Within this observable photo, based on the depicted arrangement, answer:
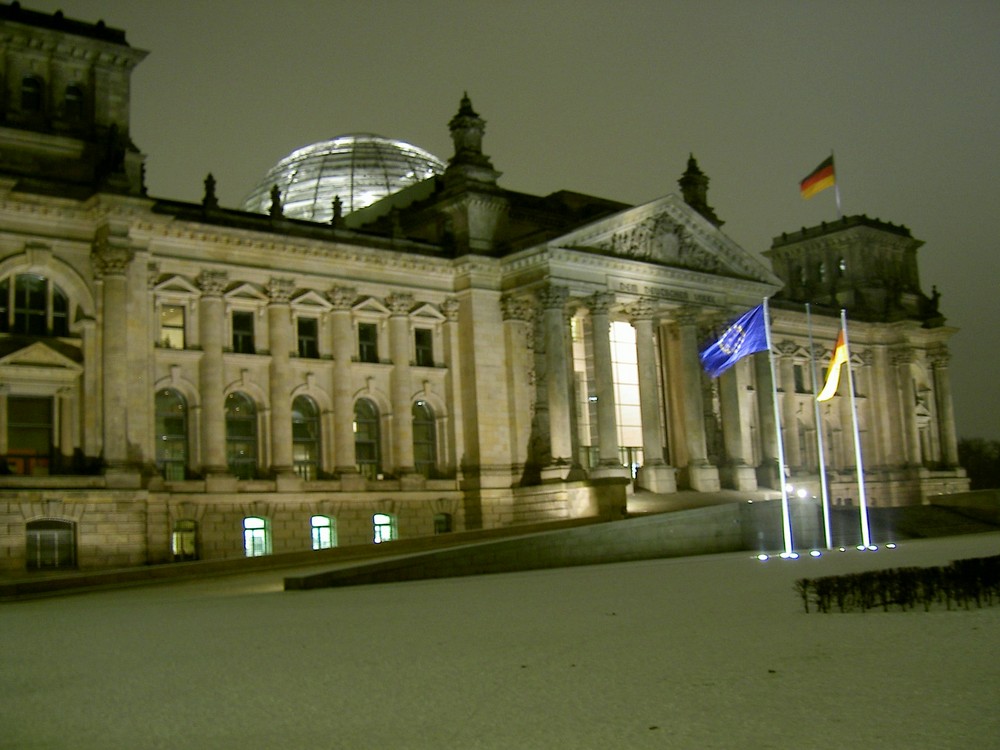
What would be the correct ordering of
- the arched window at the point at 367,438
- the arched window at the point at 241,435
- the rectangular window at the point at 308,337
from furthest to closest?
the arched window at the point at 367,438 → the rectangular window at the point at 308,337 → the arched window at the point at 241,435

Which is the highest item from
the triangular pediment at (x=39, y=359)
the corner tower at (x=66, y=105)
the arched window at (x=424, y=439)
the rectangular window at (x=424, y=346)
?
the corner tower at (x=66, y=105)

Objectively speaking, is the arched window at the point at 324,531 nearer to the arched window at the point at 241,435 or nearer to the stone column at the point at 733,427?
the arched window at the point at 241,435


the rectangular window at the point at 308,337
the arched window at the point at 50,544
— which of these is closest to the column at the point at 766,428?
the rectangular window at the point at 308,337

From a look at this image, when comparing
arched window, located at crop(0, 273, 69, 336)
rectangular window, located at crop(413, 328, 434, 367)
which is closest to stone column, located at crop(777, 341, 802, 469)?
rectangular window, located at crop(413, 328, 434, 367)

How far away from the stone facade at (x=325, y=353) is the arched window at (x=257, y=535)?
0.14 m

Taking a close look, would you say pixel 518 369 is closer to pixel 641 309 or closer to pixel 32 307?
pixel 641 309

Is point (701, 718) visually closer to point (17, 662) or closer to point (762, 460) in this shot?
point (17, 662)

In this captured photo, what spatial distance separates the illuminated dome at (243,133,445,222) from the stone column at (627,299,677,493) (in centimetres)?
1895

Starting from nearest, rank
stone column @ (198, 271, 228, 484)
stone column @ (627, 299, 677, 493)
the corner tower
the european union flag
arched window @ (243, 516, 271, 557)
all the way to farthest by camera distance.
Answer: the european union flag, the corner tower, stone column @ (198, 271, 228, 484), arched window @ (243, 516, 271, 557), stone column @ (627, 299, 677, 493)

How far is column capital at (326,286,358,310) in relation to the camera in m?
56.8

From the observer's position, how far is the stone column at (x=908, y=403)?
291 feet

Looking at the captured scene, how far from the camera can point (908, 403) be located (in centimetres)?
8925

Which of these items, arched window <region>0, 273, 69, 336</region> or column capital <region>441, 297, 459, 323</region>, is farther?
column capital <region>441, 297, 459, 323</region>

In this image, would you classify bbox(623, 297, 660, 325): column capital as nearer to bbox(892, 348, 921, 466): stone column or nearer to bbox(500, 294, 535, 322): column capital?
bbox(500, 294, 535, 322): column capital
